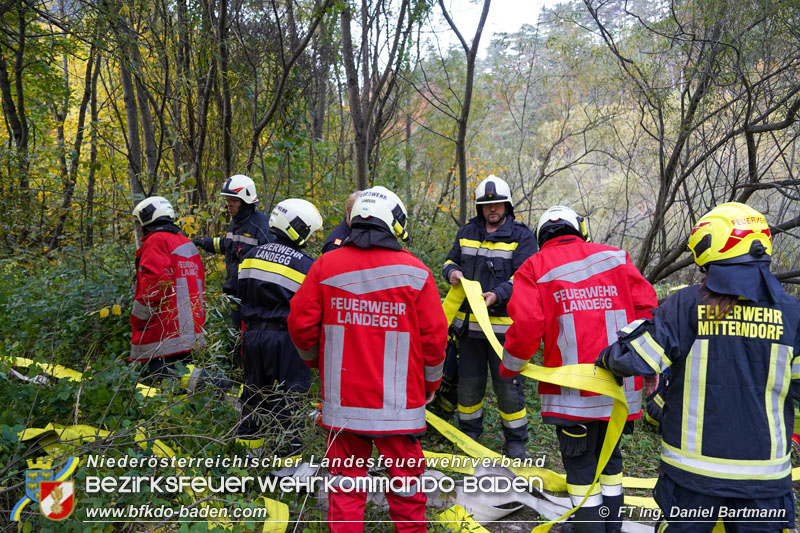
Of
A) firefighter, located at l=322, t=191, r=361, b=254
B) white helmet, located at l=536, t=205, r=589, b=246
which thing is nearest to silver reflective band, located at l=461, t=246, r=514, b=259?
white helmet, located at l=536, t=205, r=589, b=246

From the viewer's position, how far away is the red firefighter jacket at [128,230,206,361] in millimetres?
4387

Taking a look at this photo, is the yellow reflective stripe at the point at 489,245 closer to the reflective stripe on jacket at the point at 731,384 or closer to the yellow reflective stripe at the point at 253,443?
the reflective stripe on jacket at the point at 731,384

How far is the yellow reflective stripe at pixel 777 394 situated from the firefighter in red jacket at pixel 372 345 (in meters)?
1.62

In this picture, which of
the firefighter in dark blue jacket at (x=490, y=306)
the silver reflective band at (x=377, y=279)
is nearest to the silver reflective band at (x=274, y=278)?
the silver reflective band at (x=377, y=279)

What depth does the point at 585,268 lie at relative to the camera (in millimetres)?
3297

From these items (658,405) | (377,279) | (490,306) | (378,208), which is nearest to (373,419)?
(377,279)

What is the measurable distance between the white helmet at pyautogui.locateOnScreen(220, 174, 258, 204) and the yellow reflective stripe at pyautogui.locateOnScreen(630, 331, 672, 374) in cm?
404

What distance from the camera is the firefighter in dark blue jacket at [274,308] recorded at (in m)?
3.79

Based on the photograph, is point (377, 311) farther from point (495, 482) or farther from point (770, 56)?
point (770, 56)

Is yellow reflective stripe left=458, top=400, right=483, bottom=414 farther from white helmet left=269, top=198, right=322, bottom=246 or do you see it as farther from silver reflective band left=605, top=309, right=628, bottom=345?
white helmet left=269, top=198, right=322, bottom=246

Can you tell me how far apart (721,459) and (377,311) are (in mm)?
1844

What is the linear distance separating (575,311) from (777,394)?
43.5 inches

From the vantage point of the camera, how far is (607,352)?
271cm

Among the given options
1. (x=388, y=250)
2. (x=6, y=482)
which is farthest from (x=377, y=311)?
(x=6, y=482)
